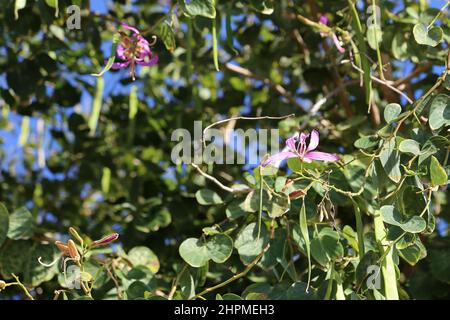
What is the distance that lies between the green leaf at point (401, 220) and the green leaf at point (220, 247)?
247 millimetres

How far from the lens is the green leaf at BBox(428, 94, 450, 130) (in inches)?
47.9

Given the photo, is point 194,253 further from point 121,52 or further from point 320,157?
point 121,52

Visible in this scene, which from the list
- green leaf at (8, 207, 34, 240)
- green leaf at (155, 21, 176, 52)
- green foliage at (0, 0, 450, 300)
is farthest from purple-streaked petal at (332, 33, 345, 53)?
green leaf at (8, 207, 34, 240)

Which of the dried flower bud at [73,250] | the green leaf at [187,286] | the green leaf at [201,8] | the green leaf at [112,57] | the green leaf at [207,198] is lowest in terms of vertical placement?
the green leaf at [187,286]

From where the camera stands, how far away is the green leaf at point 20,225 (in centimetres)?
142

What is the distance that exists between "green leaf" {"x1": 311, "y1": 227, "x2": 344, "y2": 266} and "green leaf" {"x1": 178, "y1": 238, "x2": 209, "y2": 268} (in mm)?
172

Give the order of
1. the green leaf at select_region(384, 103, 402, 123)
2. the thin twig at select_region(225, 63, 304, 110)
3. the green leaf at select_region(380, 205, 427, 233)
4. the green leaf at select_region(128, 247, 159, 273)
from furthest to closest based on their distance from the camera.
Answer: the thin twig at select_region(225, 63, 304, 110) < the green leaf at select_region(128, 247, 159, 273) < the green leaf at select_region(384, 103, 402, 123) < the green leaf at select_region(380, 205, 427, 233)

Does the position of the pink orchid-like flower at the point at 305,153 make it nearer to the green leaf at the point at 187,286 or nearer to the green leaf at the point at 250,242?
the green leaf at the point at 250,242

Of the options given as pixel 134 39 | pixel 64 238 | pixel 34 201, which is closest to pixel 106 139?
pixel 34 201

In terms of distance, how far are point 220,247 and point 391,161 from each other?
0.29 metres

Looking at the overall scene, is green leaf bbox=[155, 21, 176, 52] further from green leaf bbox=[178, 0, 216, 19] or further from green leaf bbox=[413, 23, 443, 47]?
green leaf bbox=[413, 23, 443, 47]

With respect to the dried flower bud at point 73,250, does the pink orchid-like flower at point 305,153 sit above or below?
above

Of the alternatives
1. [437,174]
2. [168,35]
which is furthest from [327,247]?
[168,35]

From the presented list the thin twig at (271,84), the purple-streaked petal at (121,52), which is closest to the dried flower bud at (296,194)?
the purple-streaked petal at (121,52)
